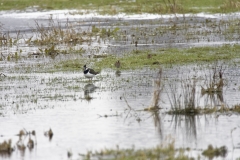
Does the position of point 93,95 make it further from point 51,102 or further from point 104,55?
point 104,55

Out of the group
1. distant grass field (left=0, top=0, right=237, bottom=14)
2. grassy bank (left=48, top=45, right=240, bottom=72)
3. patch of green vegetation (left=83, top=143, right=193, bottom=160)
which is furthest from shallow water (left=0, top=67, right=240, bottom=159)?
distant grass field (left=0, top=0, right=237, bottom=14)

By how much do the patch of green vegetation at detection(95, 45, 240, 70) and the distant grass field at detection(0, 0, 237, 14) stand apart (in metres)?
15.5

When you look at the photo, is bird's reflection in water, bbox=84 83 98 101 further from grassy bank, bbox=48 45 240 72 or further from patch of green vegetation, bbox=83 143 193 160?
patch of green vegetation, bbox=83 143 193 160

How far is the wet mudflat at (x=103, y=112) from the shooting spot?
1129 cm

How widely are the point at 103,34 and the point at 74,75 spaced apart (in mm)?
12565

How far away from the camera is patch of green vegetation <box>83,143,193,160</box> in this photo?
9.82m

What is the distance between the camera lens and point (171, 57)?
73.7ft

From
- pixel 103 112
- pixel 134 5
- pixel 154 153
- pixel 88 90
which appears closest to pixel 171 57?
pixel 88 90

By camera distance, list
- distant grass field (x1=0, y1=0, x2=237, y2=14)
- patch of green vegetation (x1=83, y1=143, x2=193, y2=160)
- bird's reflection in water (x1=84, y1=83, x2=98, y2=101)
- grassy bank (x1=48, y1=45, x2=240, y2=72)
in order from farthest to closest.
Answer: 1. distant grass field (x1=0, y1=0, x2=237, y2=14)
2. grassy bank (x1=48, y1=45, x2=240, y2=72)
3. bird's reflection in water (x1=84, y1=83, x2=98, y2=101)
4. patch of green vegetation (x1=83, y1=143, x2=193, y2=160)

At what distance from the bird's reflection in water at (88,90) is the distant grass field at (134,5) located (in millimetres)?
22520

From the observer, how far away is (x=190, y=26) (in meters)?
34.8

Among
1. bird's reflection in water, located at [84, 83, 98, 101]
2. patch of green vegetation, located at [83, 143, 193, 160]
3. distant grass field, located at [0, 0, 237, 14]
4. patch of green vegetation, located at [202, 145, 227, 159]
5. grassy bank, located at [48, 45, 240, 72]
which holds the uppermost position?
distant grass field, located at [0, 0, 237, 14]

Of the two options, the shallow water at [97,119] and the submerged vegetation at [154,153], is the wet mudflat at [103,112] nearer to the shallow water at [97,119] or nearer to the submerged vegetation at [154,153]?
the shallow water at [97,119]

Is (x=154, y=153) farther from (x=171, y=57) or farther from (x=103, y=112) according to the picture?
(x=171, y=57)
